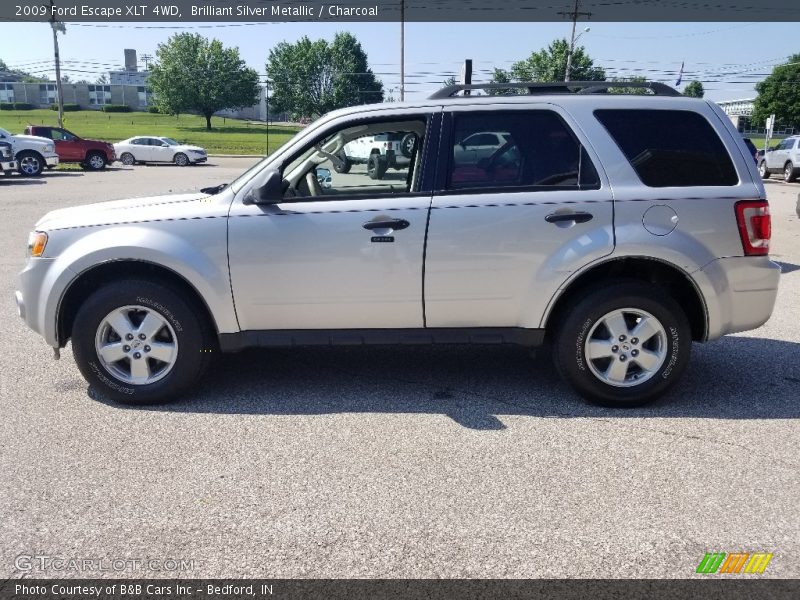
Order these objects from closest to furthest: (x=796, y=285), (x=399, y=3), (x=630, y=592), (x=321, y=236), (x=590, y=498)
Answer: (x=630, y=592), (x=590, y=498), (x=321, y=236), (x=796, y=285), (x=399, y=3)

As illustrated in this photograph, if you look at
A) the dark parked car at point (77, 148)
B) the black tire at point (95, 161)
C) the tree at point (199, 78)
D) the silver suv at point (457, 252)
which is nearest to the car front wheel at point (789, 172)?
the silver suv at point (457, 252)

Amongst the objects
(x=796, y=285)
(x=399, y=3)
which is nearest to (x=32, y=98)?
(x=399, y=3)

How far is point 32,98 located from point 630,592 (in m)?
166

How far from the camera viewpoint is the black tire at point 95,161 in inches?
1225

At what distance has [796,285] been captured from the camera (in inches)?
319

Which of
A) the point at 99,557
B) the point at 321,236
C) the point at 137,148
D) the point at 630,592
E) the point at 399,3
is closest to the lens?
the point at 630,592

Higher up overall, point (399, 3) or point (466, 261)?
point (399, 3)

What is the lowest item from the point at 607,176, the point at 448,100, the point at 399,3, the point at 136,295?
the point at 136,295

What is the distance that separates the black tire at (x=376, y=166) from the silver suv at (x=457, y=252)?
101 millimetres

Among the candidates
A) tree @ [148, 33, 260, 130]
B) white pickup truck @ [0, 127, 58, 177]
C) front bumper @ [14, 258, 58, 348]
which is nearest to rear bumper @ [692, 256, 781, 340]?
front bumper @ [14, 258, 58, 348]

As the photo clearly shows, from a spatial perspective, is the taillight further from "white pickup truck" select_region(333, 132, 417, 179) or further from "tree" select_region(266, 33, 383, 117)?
"tree" select_region(266, 33, 383, 117)

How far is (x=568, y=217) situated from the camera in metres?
4.18

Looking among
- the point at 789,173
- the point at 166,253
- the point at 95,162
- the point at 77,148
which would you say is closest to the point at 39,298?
the point at 166,253

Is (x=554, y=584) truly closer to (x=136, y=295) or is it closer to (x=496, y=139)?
(x=496, y=139)
